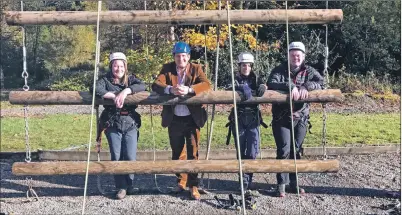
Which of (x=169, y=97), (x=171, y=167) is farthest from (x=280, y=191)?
(x=169, y=97)

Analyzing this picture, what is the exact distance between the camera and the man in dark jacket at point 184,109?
6578 millimetres

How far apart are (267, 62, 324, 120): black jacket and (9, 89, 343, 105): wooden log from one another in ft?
0.49

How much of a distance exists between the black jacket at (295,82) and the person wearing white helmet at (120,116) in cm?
142

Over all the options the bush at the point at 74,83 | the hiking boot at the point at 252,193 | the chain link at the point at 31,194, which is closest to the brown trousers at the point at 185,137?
the hiking boot at the point at 252,193

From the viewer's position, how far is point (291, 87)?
21.5 feet

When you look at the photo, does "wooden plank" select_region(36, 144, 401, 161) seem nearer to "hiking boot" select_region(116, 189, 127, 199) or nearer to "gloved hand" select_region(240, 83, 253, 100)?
"hiking boot" select_region(116, 189, 127, 199)

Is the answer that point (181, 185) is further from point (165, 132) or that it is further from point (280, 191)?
point (165, 132)

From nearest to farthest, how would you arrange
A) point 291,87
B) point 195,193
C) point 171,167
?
point 171,167 → point 291,87 → point 195,193

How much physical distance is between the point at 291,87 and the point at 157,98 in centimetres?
140

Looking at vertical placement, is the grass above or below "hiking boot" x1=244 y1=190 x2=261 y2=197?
above

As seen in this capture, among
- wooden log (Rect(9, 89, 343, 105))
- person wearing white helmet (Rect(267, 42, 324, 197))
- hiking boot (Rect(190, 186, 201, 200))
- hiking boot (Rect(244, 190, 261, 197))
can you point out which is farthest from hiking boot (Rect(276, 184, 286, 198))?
wooden log (Rect(9, 89, 343, 105))

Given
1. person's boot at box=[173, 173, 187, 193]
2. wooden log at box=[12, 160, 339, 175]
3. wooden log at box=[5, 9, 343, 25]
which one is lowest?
person's boot at box=[173, 173, 187, 193]

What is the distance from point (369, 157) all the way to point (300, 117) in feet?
8.63

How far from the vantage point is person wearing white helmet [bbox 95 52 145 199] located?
6667 mm
